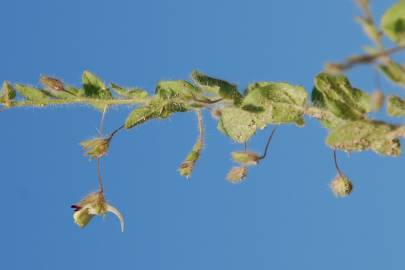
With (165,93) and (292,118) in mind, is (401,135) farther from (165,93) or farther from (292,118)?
(165,93)

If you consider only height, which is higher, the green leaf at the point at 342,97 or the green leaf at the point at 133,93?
the green leaf at the point at 133,93

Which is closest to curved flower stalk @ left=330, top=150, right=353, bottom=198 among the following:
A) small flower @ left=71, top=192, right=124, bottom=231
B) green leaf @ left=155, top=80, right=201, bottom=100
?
green leaf @ left=155, top=80, right=201, bottom=100

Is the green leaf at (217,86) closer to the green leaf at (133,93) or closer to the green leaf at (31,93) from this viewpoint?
the green leaf at (133,93)

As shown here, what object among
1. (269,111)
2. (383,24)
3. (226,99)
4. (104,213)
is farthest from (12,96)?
(383,24)

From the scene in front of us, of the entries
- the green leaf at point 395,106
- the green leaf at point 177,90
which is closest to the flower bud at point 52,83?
the green leaf at point 177,90

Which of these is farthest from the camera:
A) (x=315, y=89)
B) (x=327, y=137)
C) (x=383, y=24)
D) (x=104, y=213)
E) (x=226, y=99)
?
(x=104, y=213)

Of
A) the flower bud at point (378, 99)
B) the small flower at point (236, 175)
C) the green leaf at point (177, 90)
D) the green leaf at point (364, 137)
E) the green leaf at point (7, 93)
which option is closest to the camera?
the flower bud at point (378, 99)

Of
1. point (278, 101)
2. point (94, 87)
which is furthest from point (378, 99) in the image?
point (94, 87)
